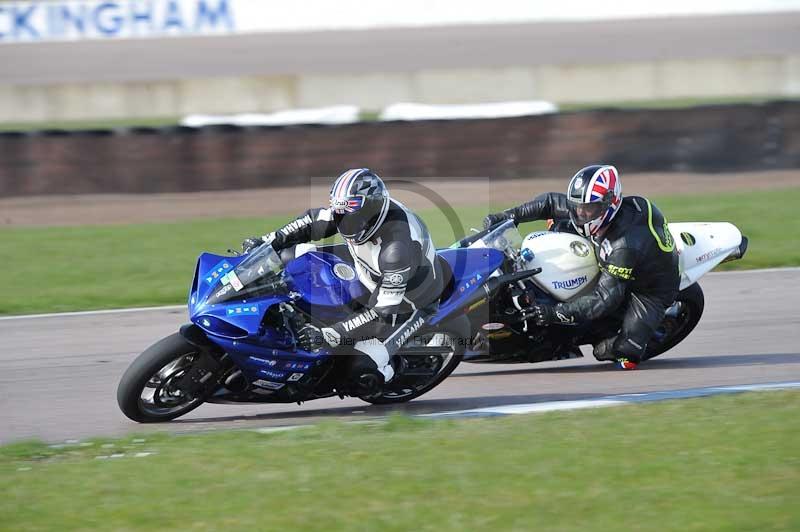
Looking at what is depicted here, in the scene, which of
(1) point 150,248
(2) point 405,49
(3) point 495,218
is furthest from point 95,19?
(3) point 495,218

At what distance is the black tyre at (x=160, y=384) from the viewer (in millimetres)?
6055

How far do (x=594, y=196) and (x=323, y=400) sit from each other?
2417 millimetres

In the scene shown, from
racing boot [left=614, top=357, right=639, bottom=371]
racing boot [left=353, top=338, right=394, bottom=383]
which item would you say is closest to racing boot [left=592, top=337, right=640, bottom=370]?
racing boot [left=614, top=357, right=639, bottom=371]

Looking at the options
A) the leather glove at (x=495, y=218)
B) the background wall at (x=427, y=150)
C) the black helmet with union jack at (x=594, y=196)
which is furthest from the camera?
the background wall at (x=427, y=150)

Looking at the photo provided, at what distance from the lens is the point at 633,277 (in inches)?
288

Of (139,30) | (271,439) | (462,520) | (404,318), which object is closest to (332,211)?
(404,318)

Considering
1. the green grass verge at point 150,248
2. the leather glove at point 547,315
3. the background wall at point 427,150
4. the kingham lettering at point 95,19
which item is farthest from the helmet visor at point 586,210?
the kingham lettering at point 95,19

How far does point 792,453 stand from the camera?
5168 millimetres

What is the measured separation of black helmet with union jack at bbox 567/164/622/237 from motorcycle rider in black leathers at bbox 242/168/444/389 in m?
1.16

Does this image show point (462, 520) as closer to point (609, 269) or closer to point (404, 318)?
point (404, 318)

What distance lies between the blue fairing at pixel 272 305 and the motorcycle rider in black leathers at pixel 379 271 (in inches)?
3.9

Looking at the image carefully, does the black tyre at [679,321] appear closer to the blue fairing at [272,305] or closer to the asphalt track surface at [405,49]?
the blue fairing at [272,305]

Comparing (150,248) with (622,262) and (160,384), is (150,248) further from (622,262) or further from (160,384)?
(622,262)

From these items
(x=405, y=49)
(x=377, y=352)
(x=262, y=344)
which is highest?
(x=405, y=49)
